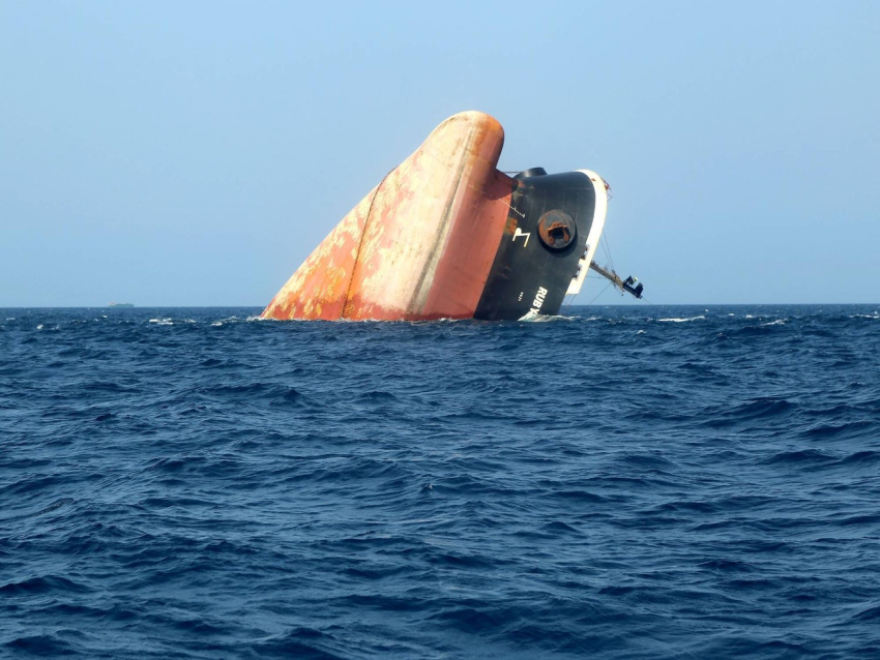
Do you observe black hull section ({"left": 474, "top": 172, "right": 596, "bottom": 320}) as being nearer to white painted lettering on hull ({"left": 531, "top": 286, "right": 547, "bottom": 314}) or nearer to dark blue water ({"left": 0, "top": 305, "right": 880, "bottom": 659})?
white painted lettering on hull ({"left": 531, "top": 286, "right": 547, "bottom": 314})

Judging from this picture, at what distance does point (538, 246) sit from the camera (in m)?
28.7

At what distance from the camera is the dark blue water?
607 cm

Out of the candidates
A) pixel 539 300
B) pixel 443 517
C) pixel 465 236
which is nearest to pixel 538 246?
pixel 539 300

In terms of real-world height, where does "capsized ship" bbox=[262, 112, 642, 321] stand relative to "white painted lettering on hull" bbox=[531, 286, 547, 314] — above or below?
above

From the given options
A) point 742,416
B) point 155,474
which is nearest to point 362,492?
point 155,474

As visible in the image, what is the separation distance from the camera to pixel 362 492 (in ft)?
31.2

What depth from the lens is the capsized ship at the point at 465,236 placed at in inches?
1104

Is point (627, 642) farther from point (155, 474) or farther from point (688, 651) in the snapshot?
point (155, 474)

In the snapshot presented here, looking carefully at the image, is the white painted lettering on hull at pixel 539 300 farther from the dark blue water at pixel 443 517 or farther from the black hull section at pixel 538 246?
the dark blue water at pixel 443 517

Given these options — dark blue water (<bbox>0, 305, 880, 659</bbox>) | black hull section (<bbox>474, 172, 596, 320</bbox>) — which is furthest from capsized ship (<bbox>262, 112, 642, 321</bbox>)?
dark blue water (<bbox>0, 305, 880, 659</bbox>)

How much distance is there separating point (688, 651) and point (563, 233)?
23.4 metres

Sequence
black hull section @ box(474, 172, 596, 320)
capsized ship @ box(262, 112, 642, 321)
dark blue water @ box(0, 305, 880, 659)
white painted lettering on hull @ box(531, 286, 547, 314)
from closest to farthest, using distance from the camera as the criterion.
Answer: dark blue water @ box(0, 305, 880, 659), capsized ship @ box(262, 112, 642, 321), black hull section @ box(474, 172, 596, 320), white painted lettering on hull @ box(531, 286, 547, 314)

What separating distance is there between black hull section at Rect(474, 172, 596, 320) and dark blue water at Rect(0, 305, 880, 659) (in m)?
11.1

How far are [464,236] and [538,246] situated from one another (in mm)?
2381
